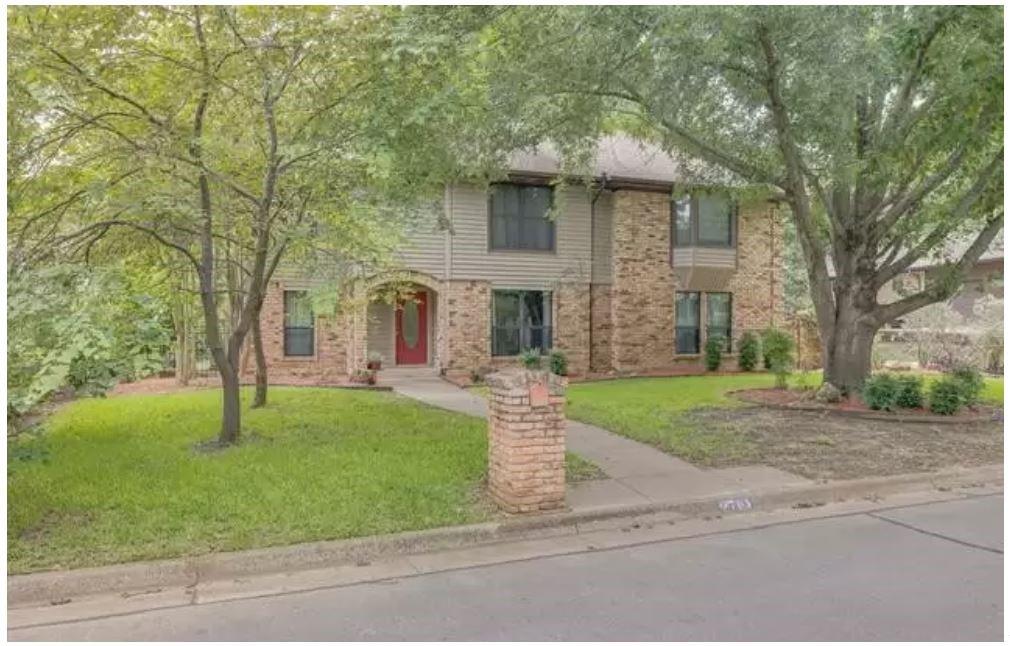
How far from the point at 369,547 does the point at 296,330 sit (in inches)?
517

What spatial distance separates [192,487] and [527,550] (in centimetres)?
319

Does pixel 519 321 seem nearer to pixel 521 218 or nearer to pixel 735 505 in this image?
pixel 521 218

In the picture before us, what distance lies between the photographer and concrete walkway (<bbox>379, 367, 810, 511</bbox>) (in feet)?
22.5

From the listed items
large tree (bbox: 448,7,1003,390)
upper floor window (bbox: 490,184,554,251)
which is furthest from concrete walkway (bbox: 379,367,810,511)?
upper floor window (bbox: 490,184,554,251)

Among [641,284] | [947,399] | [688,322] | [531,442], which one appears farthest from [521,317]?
[531,442]

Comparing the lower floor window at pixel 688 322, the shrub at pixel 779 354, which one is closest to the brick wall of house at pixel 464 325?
the lower floor window at pixel 688 322

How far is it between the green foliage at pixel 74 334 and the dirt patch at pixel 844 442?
5.76 metres

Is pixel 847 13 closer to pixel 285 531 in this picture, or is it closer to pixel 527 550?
pixel 527 550

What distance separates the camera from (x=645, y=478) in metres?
7.59

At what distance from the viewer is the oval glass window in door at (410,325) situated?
19828 mm

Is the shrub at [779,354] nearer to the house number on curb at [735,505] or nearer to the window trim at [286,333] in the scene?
the house number on curb at [735,505]

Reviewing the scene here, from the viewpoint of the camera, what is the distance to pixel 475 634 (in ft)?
13.6

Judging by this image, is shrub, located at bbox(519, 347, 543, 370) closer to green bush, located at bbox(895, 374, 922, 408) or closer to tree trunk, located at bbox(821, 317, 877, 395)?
tree trunk, located at bbox(821, 317, 877, 395)

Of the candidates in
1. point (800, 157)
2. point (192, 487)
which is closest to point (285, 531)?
point (192, 487)
